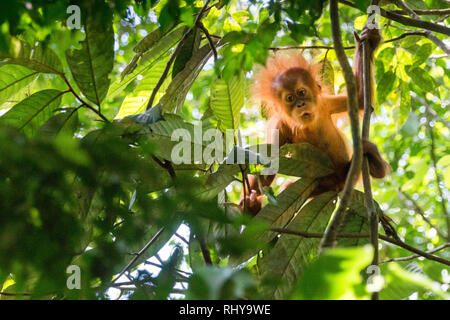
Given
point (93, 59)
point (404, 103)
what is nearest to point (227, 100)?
point (93, 59)

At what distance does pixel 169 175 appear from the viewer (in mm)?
2688

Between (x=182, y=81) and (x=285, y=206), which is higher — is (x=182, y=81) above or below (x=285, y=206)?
above

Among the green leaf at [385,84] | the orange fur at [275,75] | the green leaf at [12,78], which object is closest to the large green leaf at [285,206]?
the green leaf at [12,78]

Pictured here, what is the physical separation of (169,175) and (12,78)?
3.15ft

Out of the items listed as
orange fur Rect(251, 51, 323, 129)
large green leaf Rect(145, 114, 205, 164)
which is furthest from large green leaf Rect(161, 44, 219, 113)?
orange fur Rect(251, 51, 323, 129)

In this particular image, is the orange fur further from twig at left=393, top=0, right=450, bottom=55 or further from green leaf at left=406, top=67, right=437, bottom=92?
twig at left=393, top=0, right=450, bottom=55

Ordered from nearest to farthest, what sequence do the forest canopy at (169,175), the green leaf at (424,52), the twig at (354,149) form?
the forest canopy at (169,175), the twig at (354,149), the green leaf at (424,52)

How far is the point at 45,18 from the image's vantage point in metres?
2.07

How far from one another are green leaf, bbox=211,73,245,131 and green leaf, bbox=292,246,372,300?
1.90 m

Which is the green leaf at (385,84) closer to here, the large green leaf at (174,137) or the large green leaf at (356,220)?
the large green leaf at (356,220)

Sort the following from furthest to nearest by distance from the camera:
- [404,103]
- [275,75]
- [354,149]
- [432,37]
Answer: [275,75] < [404,103] < [432,37] < [354,149]

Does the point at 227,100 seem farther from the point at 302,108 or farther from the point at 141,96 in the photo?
the point at 302,108

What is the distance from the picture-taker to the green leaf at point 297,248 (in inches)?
103

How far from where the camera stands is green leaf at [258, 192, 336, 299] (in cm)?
262
